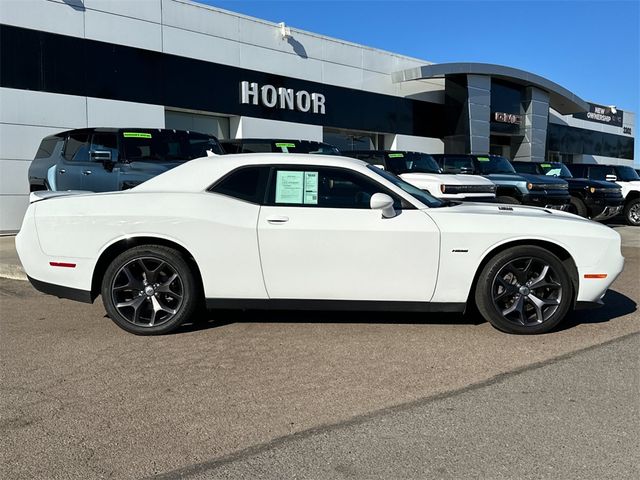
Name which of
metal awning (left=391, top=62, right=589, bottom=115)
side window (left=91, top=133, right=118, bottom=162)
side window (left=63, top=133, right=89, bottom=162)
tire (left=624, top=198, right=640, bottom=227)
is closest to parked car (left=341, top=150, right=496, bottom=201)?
side window (left=91, top=133, right=118, bottom=162)

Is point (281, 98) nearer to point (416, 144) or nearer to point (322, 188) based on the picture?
point (416, 144)

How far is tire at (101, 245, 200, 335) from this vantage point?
4832mm

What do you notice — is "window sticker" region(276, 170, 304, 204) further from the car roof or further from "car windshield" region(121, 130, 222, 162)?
"car windshield" region(121, 130, 222, 162)

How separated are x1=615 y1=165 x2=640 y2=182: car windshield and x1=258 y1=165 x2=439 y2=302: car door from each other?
1455 cm

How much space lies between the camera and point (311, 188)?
193 inches

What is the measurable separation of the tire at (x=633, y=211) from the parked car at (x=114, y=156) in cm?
1285

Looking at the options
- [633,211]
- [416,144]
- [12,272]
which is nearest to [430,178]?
[12,272]

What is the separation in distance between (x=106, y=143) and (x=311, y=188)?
221 inches

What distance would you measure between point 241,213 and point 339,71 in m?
16.5

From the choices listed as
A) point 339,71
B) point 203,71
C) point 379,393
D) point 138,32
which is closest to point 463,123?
point 339,71

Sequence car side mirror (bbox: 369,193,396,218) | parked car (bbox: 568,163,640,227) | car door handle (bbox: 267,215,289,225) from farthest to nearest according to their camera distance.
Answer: parked car (bbox: 568,163,640,227) → car door handle (bbox: 267,215,289,225) → car side mirror (bbox: 369,193,396,218)

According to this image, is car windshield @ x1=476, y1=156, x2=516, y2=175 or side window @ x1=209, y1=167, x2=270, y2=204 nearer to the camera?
side window @ x1=209, y1=167, x2=270, y2=204

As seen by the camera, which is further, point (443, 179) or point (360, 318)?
point (443, 179)

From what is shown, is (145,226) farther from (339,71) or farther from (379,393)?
(339,71)
